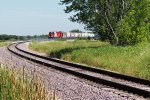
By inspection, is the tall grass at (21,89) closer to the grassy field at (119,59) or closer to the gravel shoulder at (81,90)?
the gravel shoulder at (81,90)

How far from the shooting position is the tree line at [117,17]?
110 feet

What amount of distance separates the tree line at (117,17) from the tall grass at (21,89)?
23.6m

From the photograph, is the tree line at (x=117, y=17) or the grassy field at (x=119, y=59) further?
the tree line at (x=117, y=17)

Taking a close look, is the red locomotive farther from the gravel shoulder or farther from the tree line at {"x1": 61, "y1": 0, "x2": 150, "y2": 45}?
the gravel shoulder

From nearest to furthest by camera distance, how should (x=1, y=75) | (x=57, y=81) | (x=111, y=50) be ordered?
(x=1, y=75) → (x=57, y=81) → (x=111, y=50)

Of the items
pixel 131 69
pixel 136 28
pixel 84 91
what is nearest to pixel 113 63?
pixel 131 69

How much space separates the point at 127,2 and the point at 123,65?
13.5 metres

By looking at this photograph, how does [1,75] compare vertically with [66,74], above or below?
above

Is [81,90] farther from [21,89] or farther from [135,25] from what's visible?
[135,25]

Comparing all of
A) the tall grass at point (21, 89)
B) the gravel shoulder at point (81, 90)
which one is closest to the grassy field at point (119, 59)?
the gravel shoulder at point (81, 90)

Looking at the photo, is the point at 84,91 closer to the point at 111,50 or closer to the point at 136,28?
the point at 111,50

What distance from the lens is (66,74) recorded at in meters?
20.3

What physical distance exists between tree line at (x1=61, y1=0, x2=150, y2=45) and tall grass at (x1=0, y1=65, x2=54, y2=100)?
23556mm

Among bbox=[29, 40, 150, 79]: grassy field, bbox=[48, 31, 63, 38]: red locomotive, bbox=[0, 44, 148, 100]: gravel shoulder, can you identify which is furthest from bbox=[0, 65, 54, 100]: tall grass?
bbox=[48, 31, 63, 38]: red locomotive
